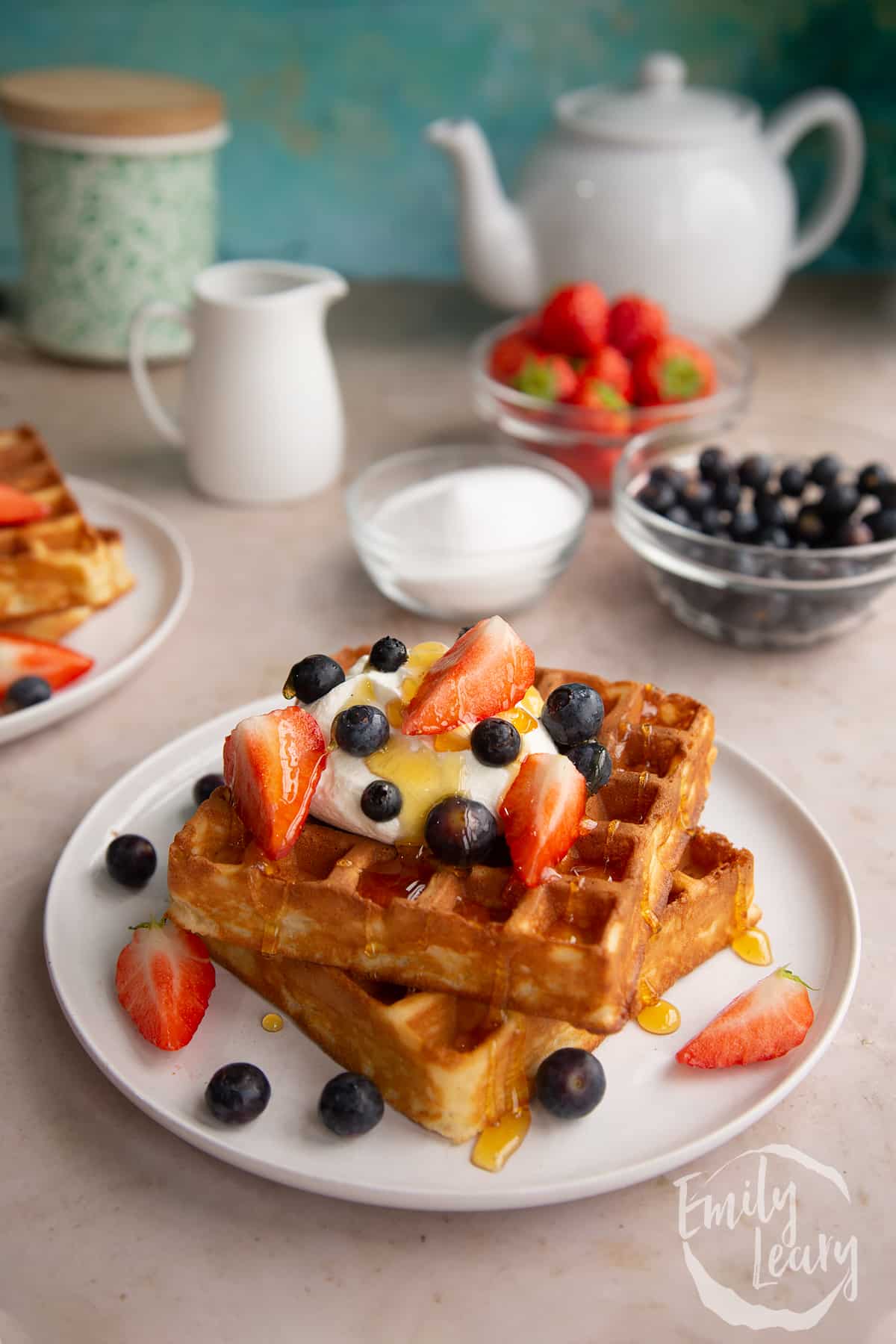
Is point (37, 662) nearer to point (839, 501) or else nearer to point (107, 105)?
point (839, 501)

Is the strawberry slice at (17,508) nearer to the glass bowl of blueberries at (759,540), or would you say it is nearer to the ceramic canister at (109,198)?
the ceramic canister at (109,198)

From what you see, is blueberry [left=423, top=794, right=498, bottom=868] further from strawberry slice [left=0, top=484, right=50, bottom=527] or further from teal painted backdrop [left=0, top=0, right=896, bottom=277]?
teal painted backdrop [left=0, top=0, right=896, bottom=277]

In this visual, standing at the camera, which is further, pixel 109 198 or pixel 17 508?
pixel 109 198

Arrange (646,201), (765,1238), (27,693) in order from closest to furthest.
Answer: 1. (765,1238)
2. (27,693)
3. (646,201)

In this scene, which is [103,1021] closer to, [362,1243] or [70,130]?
[362,1243]

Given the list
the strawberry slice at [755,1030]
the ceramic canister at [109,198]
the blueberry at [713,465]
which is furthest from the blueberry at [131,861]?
the ceramic canister at [109,198]

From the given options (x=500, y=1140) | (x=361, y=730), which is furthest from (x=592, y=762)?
(x=500, y=1140)

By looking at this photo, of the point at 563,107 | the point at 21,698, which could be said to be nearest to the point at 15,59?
the point at 563,107
